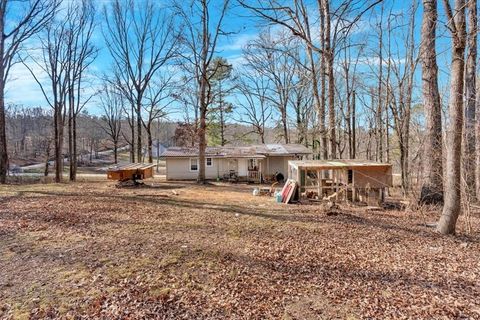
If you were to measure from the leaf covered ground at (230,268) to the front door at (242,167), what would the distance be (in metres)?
15.6

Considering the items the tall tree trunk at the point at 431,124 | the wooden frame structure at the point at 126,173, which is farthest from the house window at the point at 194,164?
the tall tree trunk at the point at 431,124

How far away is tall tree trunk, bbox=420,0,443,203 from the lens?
8.48 meters

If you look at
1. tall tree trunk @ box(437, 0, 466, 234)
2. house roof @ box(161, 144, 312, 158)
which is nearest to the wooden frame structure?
house roof @ box(161, 144, 312, 158)

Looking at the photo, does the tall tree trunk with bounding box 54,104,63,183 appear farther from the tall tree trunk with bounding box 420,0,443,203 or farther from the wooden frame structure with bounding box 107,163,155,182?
the tall tree trunk with bounding box 420,0,443,203

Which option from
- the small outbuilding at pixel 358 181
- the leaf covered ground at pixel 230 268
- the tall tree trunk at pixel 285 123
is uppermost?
the tall tree trunk at pixel 285 123

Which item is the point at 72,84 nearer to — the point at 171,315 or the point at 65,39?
the point at 65,39

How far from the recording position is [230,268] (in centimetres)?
452

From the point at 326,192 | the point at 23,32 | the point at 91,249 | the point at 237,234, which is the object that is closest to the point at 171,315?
the point at 91,249

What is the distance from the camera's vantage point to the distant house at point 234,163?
74.7 ft

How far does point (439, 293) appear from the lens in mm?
3758

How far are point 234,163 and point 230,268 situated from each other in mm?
19148

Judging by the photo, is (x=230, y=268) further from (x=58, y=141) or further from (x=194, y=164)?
(x=194, y=164)

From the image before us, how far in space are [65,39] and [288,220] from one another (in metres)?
20.5

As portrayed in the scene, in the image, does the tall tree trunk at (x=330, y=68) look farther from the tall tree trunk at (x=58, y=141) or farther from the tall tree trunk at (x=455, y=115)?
the tall tree trunk at (x=58, y=141)
